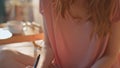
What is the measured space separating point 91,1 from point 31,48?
33.6 inches

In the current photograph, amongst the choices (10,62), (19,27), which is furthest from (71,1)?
(19,27)

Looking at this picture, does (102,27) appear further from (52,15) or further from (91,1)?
(52,15)

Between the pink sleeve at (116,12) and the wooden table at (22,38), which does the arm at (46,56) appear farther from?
the wooden table at (22,38)

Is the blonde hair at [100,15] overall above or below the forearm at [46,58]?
above

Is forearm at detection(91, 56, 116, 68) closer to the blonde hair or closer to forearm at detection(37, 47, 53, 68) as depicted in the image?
the blonde hair

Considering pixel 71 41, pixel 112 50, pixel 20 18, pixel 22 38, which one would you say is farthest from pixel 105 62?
pixel 20 18

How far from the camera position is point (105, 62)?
88 cm

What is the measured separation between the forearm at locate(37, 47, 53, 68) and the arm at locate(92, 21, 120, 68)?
0.20 metres

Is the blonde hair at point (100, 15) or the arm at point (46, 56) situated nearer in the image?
the blonde hair at point (100, 15)

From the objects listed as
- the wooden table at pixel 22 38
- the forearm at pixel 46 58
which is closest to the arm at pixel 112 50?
the forearm at pixel 46 58

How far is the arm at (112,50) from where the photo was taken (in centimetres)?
88

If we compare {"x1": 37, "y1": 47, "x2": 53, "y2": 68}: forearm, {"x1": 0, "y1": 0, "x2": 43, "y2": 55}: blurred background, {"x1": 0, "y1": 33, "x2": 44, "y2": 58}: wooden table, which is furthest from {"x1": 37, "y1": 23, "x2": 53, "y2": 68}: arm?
{"x1": 0, "y1": 0, "x2": 43, "y2": 55}: blurred background

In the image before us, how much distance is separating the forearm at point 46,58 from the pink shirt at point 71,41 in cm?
2

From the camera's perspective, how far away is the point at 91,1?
891mm
